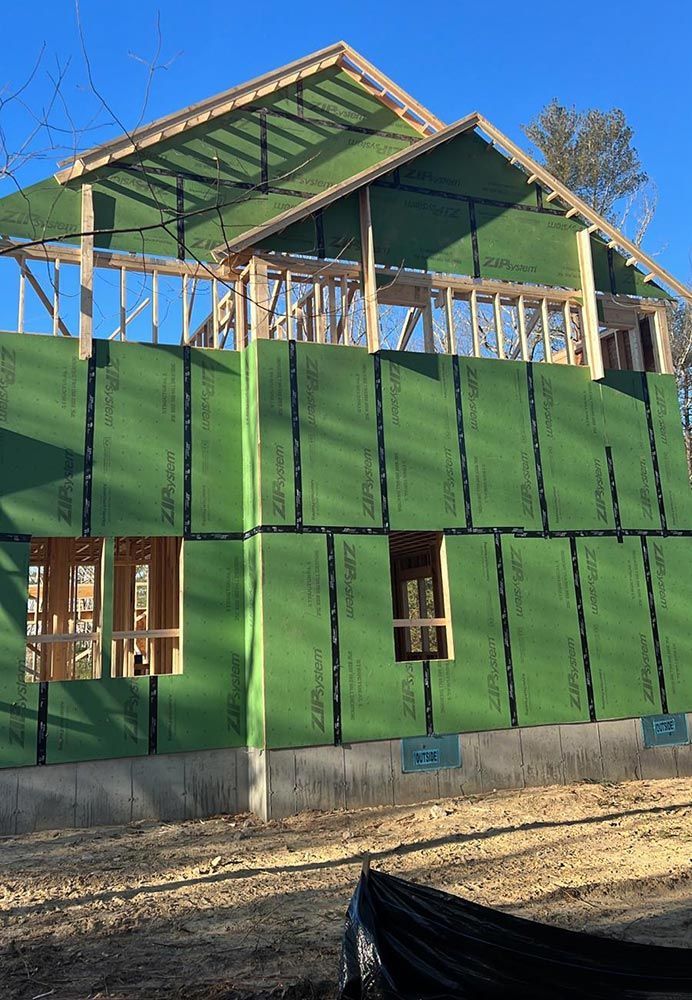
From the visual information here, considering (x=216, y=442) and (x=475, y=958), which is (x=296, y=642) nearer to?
(x=216, y=442)

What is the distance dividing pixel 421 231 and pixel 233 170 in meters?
2.76

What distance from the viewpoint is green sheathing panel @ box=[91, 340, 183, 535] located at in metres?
9.44

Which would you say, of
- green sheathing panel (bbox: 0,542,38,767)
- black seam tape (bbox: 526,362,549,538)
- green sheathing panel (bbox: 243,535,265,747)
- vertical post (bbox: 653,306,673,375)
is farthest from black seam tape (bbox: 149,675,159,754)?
vertical post (bbox: 653,306,673,375)

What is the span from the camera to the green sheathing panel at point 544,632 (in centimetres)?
1002

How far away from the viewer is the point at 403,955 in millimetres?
3500

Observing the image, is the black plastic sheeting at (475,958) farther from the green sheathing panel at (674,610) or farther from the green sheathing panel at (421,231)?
the green sheathing panel at (421,231)

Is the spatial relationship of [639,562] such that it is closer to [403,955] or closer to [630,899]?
[630,899]

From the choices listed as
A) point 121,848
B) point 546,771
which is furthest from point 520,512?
point 121,848

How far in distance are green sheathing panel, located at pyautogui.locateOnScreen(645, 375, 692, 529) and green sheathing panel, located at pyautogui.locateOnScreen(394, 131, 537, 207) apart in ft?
11.1

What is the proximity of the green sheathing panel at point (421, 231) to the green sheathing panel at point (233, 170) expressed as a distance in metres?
1.18

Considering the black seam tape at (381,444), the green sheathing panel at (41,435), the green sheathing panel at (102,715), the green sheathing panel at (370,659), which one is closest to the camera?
the green sheathing panel at (102,715)

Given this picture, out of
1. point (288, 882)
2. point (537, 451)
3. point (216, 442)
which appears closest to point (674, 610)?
point (537, 451)

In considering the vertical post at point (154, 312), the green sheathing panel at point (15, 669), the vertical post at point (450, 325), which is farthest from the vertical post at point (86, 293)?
the vertical post at point (450, 325)

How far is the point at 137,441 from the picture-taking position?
966 centimetres
